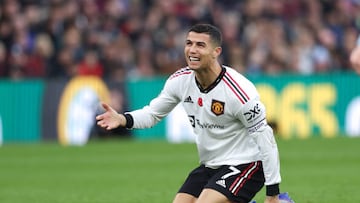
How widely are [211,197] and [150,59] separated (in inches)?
622

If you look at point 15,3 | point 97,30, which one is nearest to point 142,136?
point 97,30

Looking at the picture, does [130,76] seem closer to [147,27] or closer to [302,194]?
[147,27]

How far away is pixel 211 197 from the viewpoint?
962 centimetres

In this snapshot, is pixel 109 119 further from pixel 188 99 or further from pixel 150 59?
pixel 150 59

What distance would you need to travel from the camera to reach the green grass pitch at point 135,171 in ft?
Answer: 44.4

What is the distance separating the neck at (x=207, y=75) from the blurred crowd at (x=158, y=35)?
46.2 feet

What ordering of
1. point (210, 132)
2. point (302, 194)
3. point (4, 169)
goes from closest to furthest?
1. point (210, 132)
2. point (302, 194)
3. point (4, 169)

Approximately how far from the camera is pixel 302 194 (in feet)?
43.1

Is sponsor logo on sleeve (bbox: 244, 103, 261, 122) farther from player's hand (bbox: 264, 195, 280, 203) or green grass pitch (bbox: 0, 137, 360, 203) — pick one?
green grass pitch (bbox: 0, 137, 360, 203)

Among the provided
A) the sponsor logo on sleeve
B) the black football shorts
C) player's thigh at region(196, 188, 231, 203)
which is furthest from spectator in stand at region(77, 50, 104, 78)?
the sponsor logo on sleeve

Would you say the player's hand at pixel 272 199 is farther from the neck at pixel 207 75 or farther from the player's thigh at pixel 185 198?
the neck at pixel 207 75

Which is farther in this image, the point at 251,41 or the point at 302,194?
the point at 251,41

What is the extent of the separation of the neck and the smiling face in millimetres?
53

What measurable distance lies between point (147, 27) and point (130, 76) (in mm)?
1745
